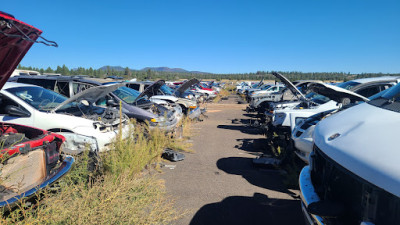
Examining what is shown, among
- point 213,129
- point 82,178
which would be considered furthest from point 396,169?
point 213,129

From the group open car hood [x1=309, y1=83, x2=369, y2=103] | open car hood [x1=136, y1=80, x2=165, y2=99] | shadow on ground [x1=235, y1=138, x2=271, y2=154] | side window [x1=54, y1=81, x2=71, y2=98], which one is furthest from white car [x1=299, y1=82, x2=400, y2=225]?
side window [x1=54, y1=81, x2=71, y2=98]

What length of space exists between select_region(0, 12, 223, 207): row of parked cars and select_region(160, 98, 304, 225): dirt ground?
146 cm

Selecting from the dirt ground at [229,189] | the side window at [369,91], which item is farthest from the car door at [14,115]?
the side window at [369,91]

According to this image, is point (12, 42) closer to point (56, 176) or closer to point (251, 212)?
point (56, 176)

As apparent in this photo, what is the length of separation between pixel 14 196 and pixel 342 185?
3.25 m

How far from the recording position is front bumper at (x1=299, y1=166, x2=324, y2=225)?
2266 mm

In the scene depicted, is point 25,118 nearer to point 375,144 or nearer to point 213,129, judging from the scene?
point 375,144

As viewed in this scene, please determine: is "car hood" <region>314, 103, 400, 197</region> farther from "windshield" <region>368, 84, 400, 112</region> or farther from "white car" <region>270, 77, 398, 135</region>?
"white car" <region>270, 77, 398, 135</region>

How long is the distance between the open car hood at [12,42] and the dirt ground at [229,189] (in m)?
3.02

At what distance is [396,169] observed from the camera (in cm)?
158

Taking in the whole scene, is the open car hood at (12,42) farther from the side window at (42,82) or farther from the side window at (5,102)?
the side window at (42,82)

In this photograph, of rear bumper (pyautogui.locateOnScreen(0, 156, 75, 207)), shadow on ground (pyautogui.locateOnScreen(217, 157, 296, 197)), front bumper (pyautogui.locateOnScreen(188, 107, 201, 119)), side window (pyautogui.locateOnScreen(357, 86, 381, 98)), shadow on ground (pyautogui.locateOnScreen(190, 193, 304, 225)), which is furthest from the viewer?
front bumper (pyautogui.locateOnScreen(188, 107, 201, 119))

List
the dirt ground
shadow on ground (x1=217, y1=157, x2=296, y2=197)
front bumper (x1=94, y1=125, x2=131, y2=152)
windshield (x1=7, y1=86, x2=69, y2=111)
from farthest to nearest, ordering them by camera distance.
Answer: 1. windshield (x1=7, y1=86, x2=69, y2=111)
2. front bumper (x1=94, y1=125, x2=131, y2=152)
3. shadow on ground (x1=217, y1=157, x2=296, y2=197)
4. the dirt ground

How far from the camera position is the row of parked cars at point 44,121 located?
2941 millimetres
